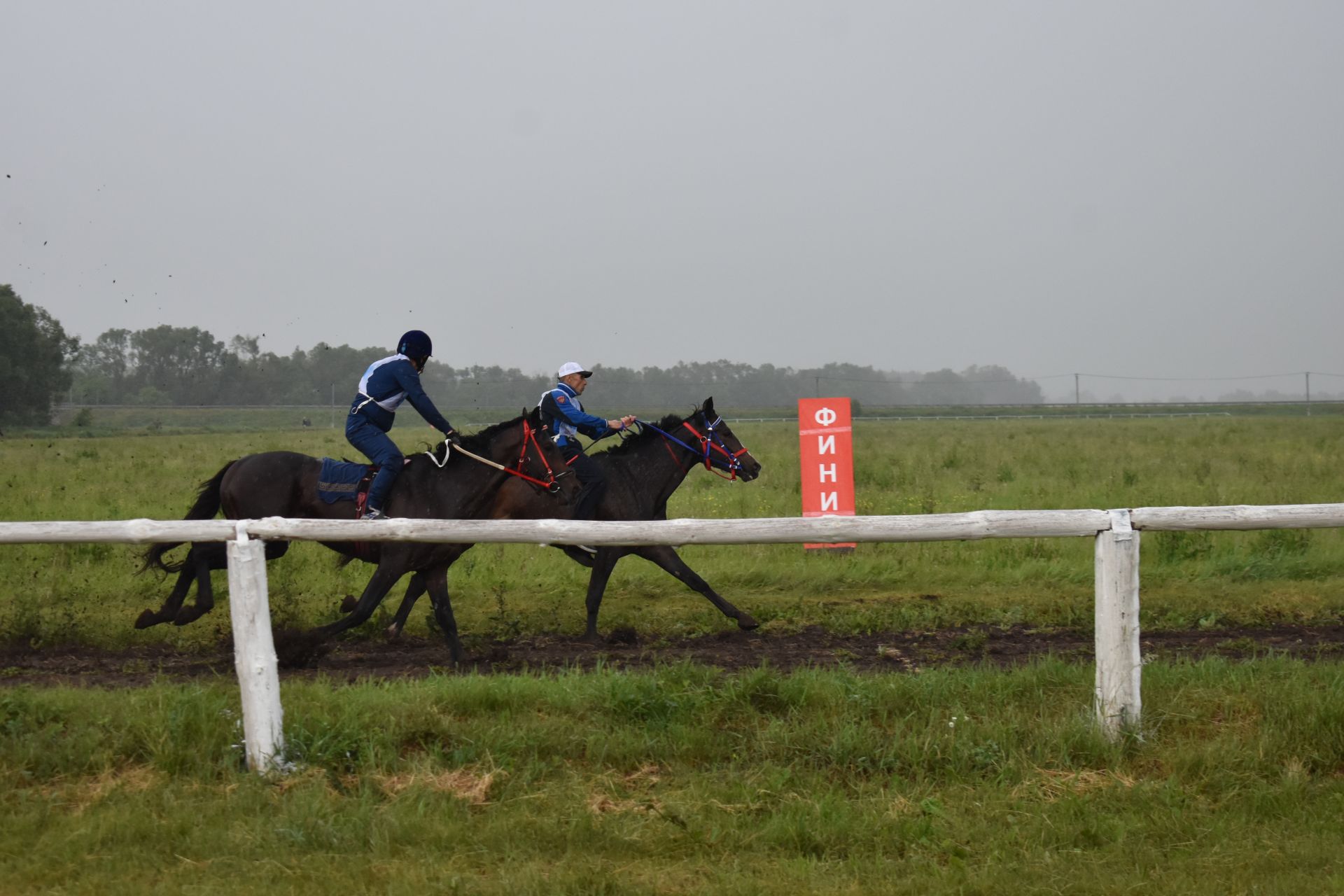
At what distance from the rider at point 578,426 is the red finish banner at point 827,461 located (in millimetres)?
2707

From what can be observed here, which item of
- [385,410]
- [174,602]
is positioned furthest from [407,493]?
[174,602]

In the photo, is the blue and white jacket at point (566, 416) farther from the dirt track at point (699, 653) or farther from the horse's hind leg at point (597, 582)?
the dirt track at point (699, 653)

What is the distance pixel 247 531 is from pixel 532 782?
5.58 ft

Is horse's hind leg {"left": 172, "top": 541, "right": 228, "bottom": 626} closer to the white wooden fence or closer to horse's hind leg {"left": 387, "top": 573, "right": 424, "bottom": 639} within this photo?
horse's hind leg {"left": 387, "top": 573, "right": 424, "bottom": 639}

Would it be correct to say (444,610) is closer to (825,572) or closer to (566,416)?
(566,416)

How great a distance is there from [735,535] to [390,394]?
3.87 meters

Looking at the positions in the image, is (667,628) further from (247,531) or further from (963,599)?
(247,531)

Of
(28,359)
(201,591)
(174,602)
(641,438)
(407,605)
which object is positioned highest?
(28,359)

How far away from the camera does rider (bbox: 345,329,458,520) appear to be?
7.90 m

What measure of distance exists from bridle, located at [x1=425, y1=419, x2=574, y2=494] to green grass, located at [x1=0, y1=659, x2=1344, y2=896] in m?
2.62

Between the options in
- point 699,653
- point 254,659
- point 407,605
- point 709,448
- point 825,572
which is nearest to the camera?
point 254,659

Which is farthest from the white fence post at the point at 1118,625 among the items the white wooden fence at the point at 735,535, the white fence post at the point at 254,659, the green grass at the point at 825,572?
the white fence post at the point at 254,659

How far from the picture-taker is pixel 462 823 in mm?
4254

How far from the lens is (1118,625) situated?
500 cm
